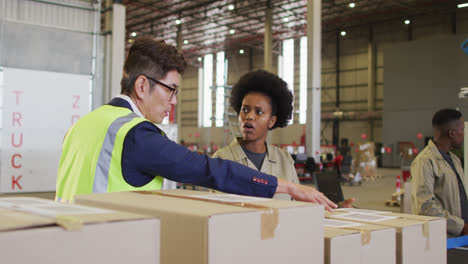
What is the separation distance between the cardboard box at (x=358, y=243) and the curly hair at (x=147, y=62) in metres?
0.78

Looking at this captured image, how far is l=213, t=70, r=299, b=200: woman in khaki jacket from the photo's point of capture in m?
2.54

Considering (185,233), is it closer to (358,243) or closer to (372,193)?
(358,243)

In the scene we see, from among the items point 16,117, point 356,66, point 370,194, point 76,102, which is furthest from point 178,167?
point 356,66

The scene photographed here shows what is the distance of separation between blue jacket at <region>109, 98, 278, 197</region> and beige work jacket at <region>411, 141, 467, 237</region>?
2.16m

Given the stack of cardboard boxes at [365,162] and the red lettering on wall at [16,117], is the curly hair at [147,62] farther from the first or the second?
the stack of cardboard boxes at [365,162]

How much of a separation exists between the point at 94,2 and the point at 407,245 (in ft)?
31.6

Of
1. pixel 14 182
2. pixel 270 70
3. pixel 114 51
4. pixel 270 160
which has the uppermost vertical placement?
pixel 270 70

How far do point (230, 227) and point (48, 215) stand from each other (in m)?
0.30

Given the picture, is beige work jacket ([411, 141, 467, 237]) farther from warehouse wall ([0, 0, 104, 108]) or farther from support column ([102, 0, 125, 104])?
warehouse wall ([0, 0, 104, 108])

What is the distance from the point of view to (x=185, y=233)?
77 cm

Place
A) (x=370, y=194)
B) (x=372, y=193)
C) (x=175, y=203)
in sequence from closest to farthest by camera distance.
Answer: (x=175, y=203) → (x=370, y=194) → (x=372, y=193)

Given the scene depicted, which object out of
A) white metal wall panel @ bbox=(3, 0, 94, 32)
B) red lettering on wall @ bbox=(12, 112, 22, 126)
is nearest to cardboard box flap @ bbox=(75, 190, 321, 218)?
red lettering on wall @ bbox=(12, 112, 22, 126)

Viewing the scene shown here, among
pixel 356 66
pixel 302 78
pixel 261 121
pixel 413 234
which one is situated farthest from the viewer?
pixel 302 78

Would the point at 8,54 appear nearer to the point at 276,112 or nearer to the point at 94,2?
the point at 94,2
